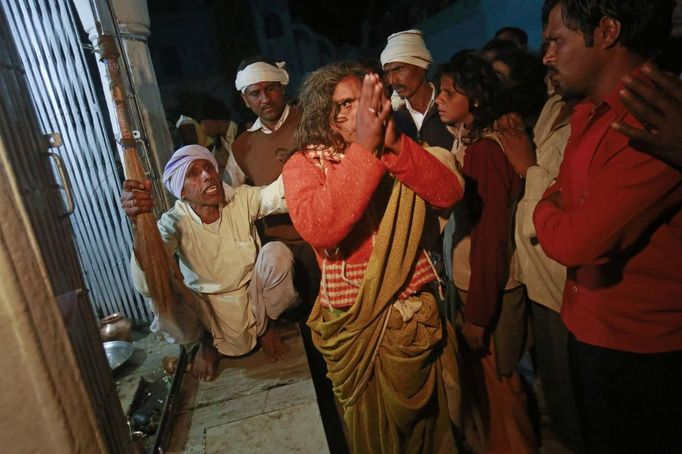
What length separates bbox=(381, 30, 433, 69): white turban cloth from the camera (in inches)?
148

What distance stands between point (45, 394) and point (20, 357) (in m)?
0.10

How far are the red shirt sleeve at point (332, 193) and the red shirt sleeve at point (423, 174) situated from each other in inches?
4.8

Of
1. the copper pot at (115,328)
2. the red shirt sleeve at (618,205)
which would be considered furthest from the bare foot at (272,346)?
the red shirt sleeve at (618,205)

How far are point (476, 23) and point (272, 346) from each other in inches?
448

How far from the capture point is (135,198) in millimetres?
2477

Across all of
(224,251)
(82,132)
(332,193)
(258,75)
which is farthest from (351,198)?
(82,132)

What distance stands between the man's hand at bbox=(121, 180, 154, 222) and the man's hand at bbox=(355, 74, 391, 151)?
5.53 ft

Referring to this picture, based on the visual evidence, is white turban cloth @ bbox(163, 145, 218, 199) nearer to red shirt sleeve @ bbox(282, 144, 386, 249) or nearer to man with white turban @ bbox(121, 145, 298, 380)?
man with white turban @ bbox(121, 145, 298, 380)

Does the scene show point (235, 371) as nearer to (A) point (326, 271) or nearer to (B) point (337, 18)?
(A) point (326, 271)

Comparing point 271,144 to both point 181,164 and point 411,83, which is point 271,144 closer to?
point 181,164

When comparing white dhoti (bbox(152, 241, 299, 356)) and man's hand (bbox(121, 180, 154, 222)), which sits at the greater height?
man's hand (bbox(121, 180, 154, 222))

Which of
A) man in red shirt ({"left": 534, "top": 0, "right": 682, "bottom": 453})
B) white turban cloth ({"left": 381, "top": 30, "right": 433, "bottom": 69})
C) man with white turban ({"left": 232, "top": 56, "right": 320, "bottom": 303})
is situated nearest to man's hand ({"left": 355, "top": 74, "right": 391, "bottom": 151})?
man in red shirt ({"left": 534, "top": 0, "right": 682, "bottom": 453})

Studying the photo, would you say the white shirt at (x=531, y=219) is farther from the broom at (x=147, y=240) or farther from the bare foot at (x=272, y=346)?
the broom at (x=147, y=240)

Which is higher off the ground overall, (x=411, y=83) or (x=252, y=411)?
(x=411, y=83)
